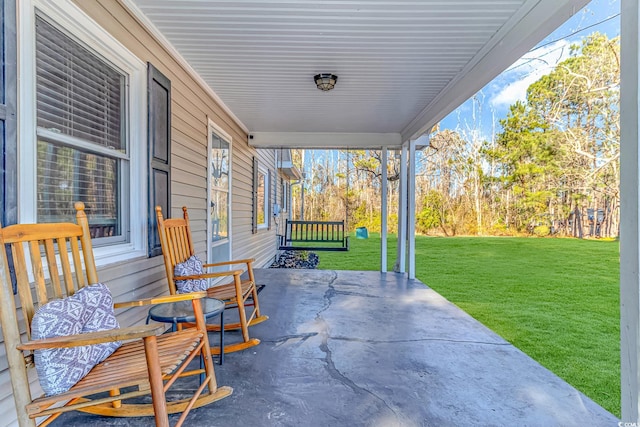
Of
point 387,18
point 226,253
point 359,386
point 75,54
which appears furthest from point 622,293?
point 226,253

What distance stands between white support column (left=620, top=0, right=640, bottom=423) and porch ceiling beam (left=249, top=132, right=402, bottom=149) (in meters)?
4.43

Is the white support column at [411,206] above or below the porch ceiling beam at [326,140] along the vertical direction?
below

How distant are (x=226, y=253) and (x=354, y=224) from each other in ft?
29.1

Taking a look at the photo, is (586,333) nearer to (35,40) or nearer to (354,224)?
(35,40)

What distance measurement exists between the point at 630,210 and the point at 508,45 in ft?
5.37

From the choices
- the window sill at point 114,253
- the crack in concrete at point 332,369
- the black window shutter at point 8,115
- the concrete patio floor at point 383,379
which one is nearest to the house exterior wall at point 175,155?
the window sill at point 114,253

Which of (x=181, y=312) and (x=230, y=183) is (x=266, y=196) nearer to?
(x=230, y=183)

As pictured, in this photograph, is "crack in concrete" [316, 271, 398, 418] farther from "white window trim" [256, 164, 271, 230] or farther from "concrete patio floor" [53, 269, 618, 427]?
"white window trim" [256, 164, 271, 230]

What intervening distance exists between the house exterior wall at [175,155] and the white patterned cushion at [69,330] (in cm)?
33

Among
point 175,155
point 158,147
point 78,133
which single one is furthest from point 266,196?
point 78,133

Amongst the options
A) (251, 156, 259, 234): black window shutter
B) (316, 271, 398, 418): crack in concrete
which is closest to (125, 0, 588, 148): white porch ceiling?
(251, 156, 259, 234): black window shutter

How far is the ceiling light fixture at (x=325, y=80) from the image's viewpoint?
10.4ft

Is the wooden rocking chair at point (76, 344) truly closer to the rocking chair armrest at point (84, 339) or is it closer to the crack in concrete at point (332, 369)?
the rocking chair armrest at point (84, 339)

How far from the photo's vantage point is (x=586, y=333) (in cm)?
369
